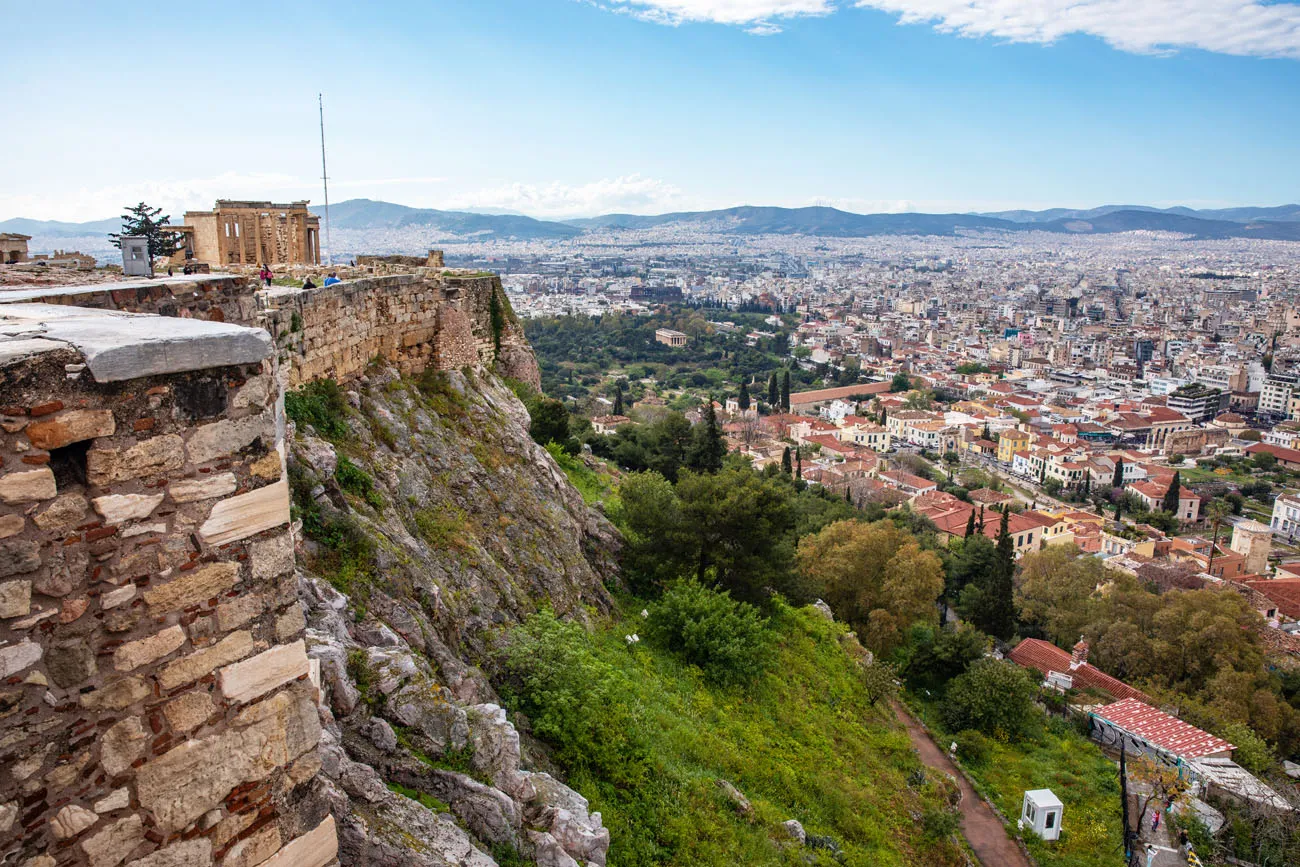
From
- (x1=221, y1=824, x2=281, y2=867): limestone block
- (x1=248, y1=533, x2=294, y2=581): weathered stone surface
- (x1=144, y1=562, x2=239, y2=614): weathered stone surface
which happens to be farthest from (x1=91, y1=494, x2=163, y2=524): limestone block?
(x1=221, y1=824, x2=281, y2=867): limestone block

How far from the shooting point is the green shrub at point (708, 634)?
442 inches

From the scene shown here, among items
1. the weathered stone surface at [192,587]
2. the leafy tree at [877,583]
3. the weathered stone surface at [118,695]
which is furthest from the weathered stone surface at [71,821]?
the leafy tree at [877,583]

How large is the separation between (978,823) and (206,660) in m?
15.2

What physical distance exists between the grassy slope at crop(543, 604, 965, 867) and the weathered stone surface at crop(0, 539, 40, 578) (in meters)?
5.14

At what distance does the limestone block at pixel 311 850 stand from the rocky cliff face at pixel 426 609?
183 mm

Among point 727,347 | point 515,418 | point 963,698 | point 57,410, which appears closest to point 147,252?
point 57,410

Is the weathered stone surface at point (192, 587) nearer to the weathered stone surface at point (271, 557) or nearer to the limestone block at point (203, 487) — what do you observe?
the weathered stone surface at point (271, 557)

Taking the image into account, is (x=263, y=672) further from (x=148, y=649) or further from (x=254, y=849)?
(x=254, y=849)

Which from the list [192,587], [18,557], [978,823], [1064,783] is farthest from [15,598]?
[1064,783]

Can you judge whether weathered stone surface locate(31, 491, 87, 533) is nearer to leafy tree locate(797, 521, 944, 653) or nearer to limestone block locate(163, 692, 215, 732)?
limestone block locate(163, 692, 215, 732)

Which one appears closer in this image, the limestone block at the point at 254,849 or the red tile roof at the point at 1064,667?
the limestone block at the point at 254,849

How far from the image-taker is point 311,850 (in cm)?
307

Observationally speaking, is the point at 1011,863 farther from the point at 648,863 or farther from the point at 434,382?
the point at 434,382

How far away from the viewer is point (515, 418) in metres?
13.2
